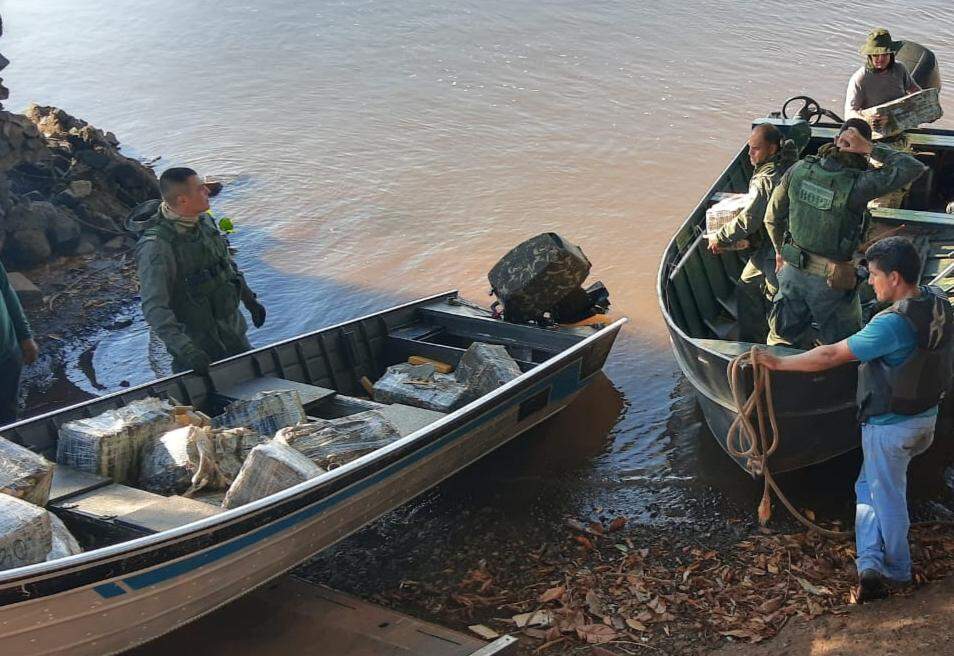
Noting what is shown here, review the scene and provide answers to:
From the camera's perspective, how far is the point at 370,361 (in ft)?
27.1

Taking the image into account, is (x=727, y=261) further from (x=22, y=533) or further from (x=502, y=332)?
(x=22, y=533)

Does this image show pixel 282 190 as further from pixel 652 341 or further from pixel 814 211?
pixel 814 211

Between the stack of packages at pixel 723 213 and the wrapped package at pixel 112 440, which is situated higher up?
the stack of packages at pixel 723 213

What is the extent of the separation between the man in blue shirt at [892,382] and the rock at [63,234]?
28.2 feet

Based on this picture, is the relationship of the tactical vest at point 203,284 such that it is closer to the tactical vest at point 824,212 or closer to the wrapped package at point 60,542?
the wrapped package at point 60,542

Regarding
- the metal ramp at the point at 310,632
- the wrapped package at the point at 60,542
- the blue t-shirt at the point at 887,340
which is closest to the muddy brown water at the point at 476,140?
the metal ramp at the point at 310,632

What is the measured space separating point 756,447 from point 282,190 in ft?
31.5

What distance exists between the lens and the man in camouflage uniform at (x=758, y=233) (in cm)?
743

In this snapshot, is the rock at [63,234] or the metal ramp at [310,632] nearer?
the metal ramp at [310,632]

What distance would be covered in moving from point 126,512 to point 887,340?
4104 mm

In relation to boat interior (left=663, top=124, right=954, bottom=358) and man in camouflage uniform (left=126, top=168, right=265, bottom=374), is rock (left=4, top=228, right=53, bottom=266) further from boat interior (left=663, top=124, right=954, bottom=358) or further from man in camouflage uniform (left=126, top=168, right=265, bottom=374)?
boat interior (left=663, top=124, right=954, bottom=358)

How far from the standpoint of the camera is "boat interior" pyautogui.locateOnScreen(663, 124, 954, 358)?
811cm

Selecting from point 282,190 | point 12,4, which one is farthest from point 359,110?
point 12,4

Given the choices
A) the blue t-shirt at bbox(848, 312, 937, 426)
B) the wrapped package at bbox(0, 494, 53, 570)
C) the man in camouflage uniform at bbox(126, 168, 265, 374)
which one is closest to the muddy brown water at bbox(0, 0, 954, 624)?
the man in camouflage uniform at bbox(126, 168, 265, 374)
